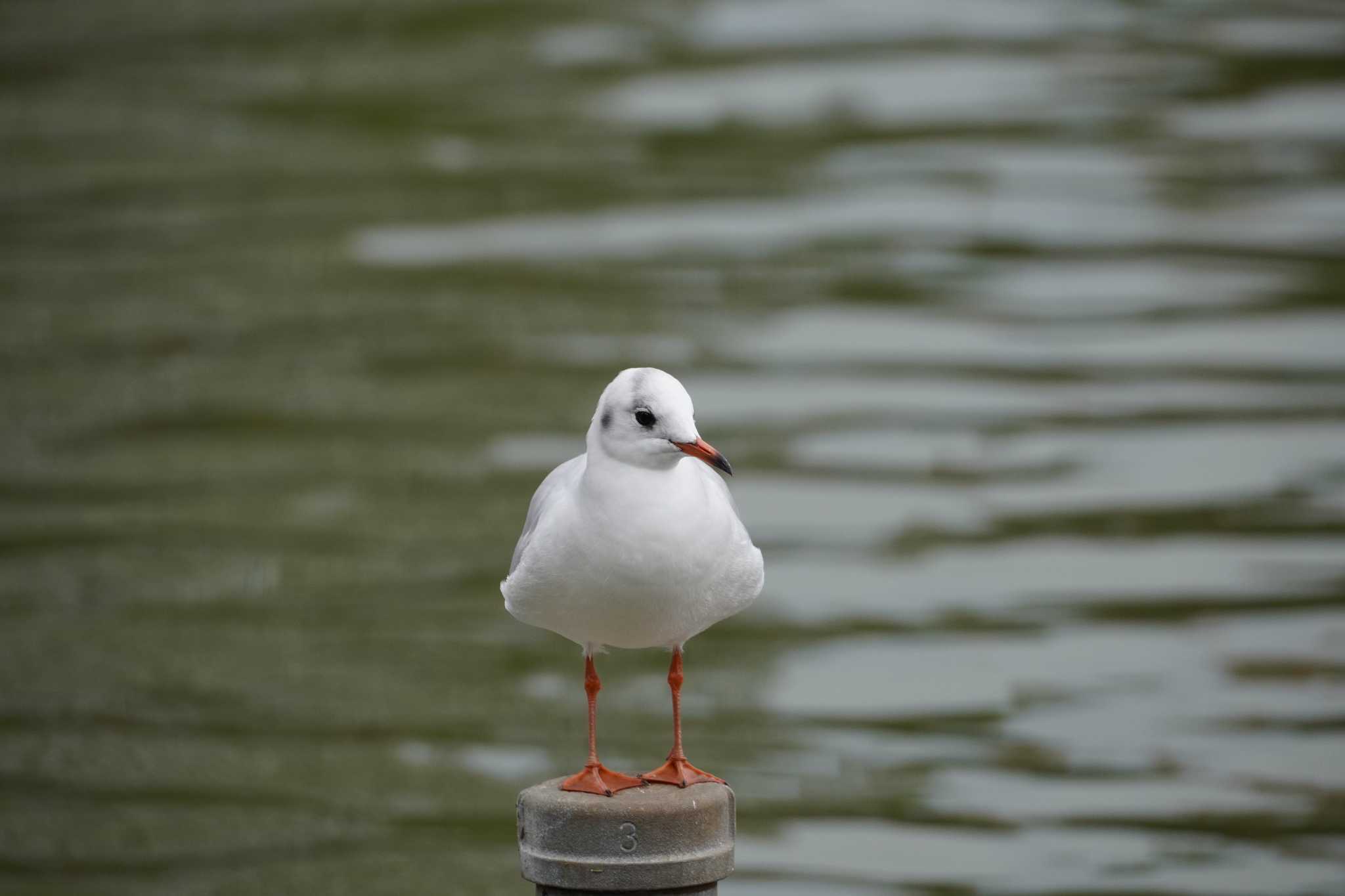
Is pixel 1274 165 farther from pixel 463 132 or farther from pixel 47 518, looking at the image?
pixel 47 518

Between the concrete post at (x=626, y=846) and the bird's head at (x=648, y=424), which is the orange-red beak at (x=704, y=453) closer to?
the bird's head at (x=648, y=424)

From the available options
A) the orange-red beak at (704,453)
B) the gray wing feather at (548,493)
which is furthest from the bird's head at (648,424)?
the gray wing feather at (548,493)

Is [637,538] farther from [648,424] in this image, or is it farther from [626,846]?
[626,846]

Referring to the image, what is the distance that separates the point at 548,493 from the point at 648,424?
0.37 metres

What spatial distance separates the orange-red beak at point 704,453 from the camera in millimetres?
2438

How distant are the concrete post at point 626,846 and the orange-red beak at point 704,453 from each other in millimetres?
514

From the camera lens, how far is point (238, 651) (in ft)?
30.2

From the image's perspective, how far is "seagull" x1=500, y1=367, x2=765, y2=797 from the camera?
2492 mm

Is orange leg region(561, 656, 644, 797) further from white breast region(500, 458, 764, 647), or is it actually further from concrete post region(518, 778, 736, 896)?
white breast region(500, 458, 764, 647)

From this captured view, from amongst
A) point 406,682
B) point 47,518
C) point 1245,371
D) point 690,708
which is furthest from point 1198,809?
point 47,518

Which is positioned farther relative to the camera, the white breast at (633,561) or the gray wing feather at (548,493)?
the gray wing feather at (548,493)

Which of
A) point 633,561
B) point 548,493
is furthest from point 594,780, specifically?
point 548,493

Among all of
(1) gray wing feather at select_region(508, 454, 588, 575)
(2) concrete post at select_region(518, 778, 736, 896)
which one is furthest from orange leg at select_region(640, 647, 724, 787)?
(1) gray wing feather at select_region(508, 454, 588, 575)

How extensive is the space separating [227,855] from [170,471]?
279cm
